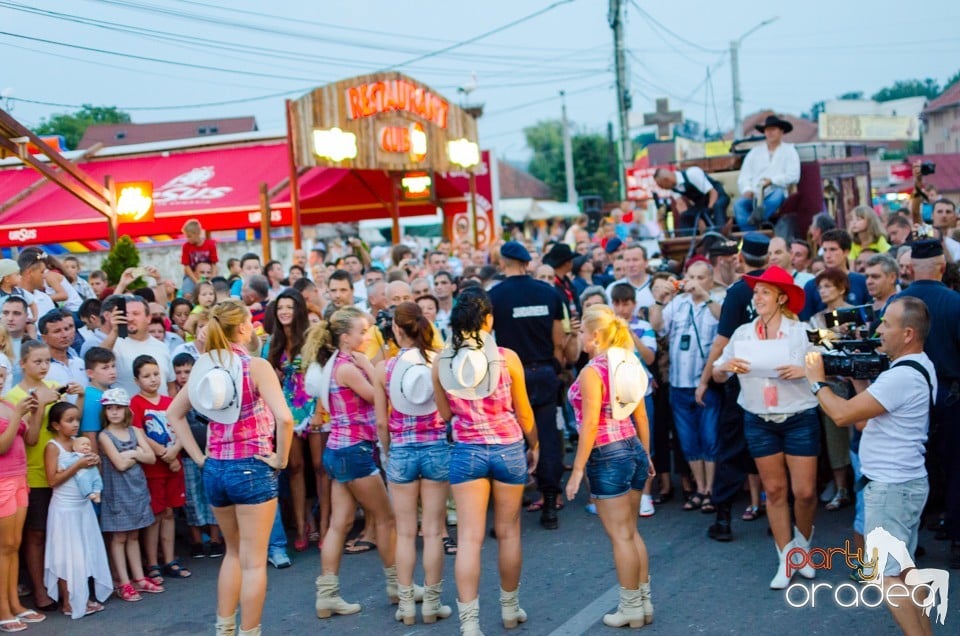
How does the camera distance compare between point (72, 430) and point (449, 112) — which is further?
point (449, 112)

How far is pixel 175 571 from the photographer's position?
732 centimetres

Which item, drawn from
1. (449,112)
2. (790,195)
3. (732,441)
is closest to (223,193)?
(449,112)

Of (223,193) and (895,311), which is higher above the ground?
(223,193)

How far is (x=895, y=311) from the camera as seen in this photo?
478cm

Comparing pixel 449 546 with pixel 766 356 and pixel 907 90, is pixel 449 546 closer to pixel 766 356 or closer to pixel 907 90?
pixel 766 356

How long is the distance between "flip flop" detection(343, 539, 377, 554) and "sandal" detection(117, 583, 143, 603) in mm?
1568

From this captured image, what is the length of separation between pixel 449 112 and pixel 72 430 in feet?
45.7

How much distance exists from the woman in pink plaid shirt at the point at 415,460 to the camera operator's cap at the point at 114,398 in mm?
2214

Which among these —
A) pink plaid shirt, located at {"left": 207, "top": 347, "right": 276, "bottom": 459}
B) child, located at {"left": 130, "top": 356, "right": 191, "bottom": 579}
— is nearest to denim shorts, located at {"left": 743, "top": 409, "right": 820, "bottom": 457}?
pink plaid shirt, located at {"left": 207, "top": 347, "right": 276, "bottom": 459}

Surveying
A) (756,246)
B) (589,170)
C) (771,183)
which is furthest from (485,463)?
(589,170)

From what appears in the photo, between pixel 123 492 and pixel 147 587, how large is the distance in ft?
2.23

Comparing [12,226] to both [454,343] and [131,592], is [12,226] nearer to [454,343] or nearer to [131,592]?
[131,592]

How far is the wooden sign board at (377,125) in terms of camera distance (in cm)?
1441

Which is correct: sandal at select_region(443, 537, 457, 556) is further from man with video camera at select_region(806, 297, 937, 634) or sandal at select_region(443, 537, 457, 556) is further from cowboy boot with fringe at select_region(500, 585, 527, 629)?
man with video camera at select_region(806, 297, 937, 634)
